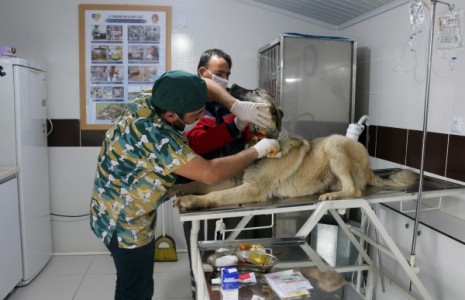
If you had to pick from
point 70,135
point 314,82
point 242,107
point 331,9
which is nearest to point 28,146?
point 70,135

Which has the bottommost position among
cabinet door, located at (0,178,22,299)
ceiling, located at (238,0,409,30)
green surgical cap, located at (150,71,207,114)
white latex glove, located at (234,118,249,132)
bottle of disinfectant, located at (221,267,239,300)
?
cabinet door, located at (0,178,22,299)

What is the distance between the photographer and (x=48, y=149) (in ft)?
10.8

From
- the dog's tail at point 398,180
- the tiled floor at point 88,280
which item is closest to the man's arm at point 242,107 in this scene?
the dog's tail at point 398,180

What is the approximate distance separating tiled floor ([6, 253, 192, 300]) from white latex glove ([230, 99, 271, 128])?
1575mm

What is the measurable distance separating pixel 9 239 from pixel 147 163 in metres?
→ 1.76

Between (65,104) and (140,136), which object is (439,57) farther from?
(65,104)

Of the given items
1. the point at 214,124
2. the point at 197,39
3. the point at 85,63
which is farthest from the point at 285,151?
the point at 85,63

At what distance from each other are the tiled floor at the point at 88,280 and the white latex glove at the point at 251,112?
158cm

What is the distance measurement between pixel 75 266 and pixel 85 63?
1.77 meters

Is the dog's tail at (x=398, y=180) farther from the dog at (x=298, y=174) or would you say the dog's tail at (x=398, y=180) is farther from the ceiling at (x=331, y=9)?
the ceiling at (x=331, y=9)

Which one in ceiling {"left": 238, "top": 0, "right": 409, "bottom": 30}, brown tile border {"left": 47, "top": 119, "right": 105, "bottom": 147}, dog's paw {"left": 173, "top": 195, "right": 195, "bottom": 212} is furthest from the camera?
brown tile border {"left": 47, "top": 119, "right": 105, "bottom": 147}

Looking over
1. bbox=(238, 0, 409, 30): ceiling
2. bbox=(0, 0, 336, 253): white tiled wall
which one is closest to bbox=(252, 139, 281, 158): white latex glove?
bbox=(238, 0, 409, 30): ceiling

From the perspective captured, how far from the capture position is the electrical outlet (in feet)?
6.29

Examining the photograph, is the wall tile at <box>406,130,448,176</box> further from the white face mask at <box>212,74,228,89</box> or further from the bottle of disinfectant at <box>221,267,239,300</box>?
the bottle of disinfectant at <box>221,267,239,300</box>
